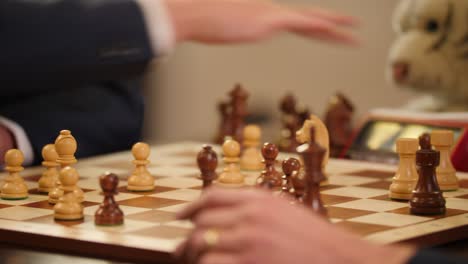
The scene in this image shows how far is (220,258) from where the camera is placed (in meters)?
0.95

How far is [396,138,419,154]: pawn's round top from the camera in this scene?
1.57 meters

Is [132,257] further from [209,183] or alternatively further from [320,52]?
[320,52]

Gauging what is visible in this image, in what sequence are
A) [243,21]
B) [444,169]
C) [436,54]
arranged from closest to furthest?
1. [444,169]
2. [243,21]
3. [436,54]

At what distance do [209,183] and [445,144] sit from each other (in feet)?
1.69

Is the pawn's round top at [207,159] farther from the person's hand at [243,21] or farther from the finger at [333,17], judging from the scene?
the finger at [333,17]

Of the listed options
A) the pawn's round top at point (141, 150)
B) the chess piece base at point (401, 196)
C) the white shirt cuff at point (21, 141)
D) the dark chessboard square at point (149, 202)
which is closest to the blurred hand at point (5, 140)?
the white shirt cuff at point (21, 141)

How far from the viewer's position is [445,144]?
5.53 feet

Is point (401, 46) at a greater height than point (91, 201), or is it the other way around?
point (401, 46)

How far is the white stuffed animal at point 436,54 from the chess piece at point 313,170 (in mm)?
1149

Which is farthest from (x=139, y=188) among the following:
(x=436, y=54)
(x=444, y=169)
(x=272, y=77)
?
(x=272, y=77)

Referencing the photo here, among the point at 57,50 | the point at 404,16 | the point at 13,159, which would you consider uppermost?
the point at 404,16

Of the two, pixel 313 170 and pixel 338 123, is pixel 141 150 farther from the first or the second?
pixel 338 123

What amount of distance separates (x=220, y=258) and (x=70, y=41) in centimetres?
96

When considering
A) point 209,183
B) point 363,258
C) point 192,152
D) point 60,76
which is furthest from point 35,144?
point 363,258
